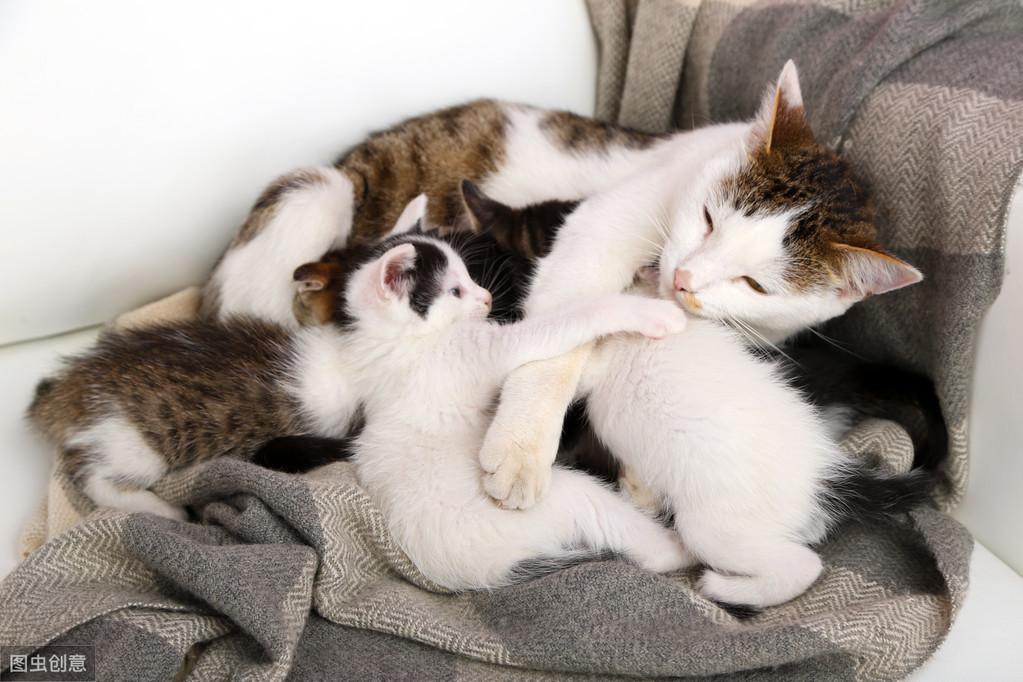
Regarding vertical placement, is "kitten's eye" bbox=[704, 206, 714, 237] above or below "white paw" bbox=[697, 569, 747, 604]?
above

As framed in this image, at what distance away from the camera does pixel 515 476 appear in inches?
39.0

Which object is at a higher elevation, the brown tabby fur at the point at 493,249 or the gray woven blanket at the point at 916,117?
the gray woven blanket at the point at 916,117

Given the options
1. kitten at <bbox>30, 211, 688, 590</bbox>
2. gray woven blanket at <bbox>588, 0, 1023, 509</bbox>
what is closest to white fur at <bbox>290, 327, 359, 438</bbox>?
kitten at <bbox>30, 211, 688, 590</bbox>

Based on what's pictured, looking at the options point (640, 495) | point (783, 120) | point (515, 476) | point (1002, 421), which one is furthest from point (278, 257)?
point (1002, 421)

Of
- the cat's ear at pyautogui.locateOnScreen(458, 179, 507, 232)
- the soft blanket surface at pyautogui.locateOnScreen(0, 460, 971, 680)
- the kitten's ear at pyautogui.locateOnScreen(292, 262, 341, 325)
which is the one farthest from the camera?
the cat's ear at pyautogui.locateOnScreen(458, 179, 507, 232)

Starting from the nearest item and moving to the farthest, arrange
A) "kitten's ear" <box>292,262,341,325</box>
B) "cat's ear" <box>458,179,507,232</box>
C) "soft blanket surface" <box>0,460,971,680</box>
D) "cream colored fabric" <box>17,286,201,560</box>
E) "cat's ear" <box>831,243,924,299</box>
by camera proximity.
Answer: "soft blanket surface" <box>0,460,971,680</box> < "cat's ear" <box>831,243,924,299</box> < "cream colored fabric" <box>17,286,201,560</box> < "kitten's ear" <box>292,262,341,325</box> < "cat's ear" <box>458,179,507,232</box>

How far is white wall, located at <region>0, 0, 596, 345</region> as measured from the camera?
46.0 inches

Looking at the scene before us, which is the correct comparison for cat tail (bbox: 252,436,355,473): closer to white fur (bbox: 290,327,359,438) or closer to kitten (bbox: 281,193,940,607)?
white fur (bbox: 290,327,359,438)

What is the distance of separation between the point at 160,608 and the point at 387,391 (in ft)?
1.43

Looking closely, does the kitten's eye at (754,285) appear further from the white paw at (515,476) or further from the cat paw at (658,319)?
the white paw at (515,476)

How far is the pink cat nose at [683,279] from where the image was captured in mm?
1044

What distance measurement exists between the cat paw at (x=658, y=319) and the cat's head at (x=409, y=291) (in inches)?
11.3

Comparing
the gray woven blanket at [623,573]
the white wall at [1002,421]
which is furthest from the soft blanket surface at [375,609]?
the white wall at [1002,421]

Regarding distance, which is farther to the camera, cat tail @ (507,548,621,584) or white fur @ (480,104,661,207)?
white fur @ (480,104,661,207)
